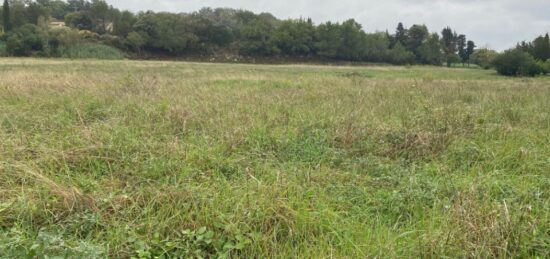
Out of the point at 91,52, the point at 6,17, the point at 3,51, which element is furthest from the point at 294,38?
the point at 6,17

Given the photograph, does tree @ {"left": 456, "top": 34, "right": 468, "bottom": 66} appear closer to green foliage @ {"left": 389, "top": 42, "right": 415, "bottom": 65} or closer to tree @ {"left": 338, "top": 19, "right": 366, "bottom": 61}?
green foliage @ {"left": 389, "top": 42, "right": 415, "bottom": 65}

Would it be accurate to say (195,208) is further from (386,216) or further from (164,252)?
(386,216)

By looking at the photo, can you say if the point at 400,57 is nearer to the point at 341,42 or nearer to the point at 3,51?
the point at 341,42

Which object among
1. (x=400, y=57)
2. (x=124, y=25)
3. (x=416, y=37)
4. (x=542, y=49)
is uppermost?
(x=416, y=37)

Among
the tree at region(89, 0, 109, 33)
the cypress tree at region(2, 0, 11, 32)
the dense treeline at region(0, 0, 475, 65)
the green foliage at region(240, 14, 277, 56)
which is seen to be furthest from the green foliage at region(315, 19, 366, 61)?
the cypress tree at region(2, 0, 11, 32)

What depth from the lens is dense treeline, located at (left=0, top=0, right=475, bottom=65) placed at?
47.5m

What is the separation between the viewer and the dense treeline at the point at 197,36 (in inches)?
1870

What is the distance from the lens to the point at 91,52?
4462 cm

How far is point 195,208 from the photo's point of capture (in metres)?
2.92

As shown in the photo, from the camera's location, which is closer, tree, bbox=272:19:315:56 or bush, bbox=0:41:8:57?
bush, bbox=0:41:8:57

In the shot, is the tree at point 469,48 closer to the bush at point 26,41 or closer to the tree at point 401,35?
the tree at point 401,35

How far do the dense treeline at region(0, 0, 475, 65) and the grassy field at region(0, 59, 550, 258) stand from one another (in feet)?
147

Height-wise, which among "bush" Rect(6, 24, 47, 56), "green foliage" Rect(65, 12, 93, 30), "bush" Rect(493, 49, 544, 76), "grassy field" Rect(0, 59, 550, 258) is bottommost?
"grassy field" Rect(0, 59, 550, 258)

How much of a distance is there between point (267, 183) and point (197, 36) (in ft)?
189
